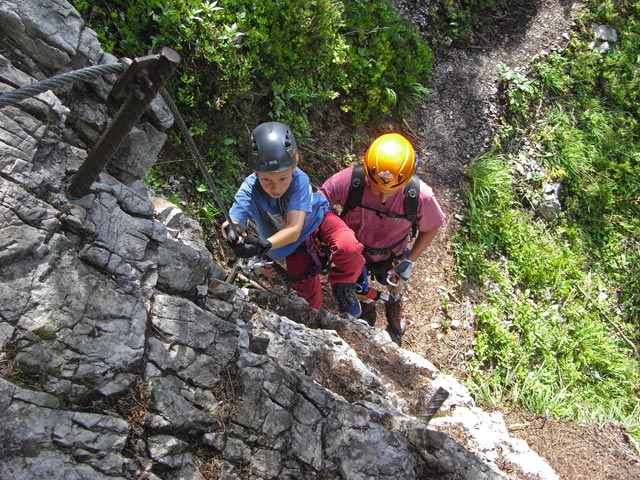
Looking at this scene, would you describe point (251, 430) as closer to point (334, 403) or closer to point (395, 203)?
point (334, 403)

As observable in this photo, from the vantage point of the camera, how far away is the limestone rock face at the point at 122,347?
306cm

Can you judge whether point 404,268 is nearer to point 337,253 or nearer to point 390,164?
point 337,253

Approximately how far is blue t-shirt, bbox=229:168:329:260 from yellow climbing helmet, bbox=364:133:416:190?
22.8 inches

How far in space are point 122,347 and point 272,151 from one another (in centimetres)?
194

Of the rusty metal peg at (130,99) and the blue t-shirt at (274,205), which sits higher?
the rusty metal peg at (130,99)

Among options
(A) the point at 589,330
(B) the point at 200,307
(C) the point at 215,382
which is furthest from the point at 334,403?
(A) the point at 589,330

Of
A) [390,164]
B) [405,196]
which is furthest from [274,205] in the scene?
[405,196]

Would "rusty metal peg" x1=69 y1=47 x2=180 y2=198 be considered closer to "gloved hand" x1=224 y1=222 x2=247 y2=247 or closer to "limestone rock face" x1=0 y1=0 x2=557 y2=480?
"limestone rock face" x1=0 y1=0 x2=557 y2=480

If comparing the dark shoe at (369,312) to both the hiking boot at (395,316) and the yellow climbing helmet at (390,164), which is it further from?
the yellow climbing helmet at (390,164)

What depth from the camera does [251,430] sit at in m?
3.64

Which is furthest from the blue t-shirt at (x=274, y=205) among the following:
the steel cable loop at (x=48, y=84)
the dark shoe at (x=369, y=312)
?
the dark shoe at (x=369, y=312)

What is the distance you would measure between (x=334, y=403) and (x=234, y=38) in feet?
14.2

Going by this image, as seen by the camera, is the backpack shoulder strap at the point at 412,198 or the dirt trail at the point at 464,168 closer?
the backpack shoulder strap at the point at 412,198

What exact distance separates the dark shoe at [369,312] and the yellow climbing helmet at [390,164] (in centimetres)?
250
